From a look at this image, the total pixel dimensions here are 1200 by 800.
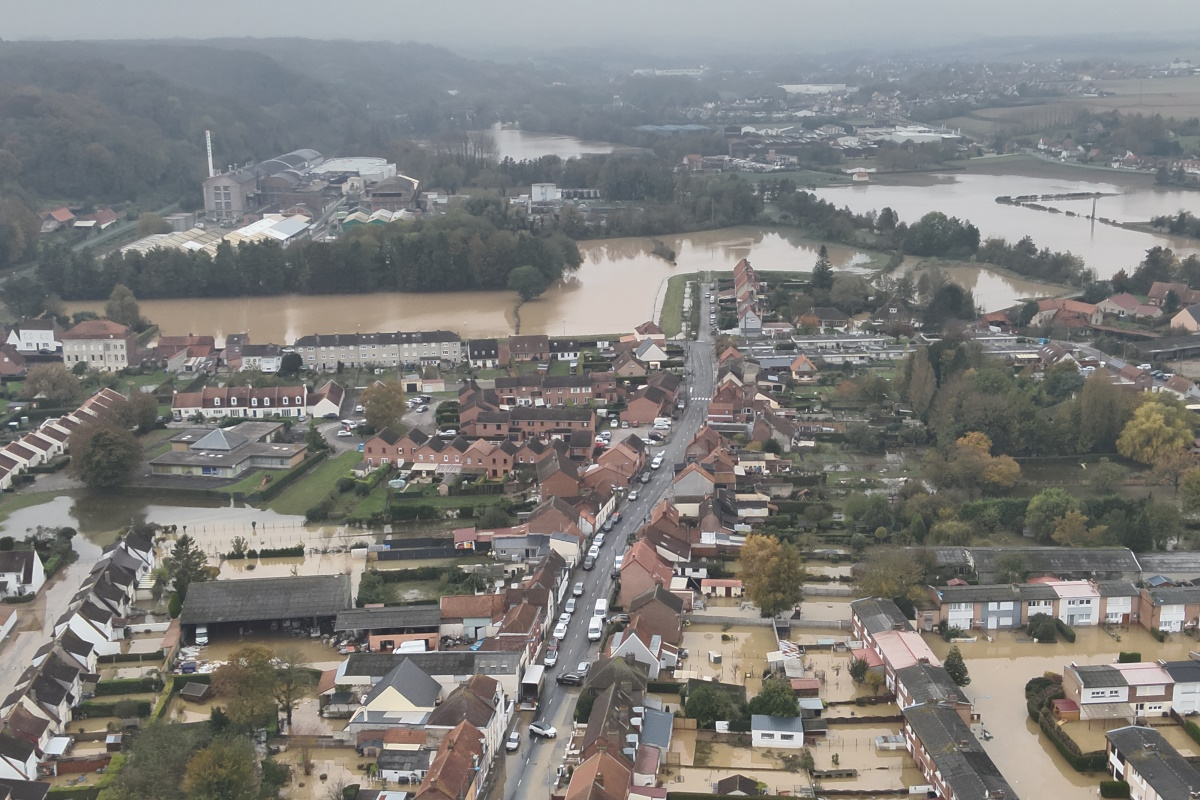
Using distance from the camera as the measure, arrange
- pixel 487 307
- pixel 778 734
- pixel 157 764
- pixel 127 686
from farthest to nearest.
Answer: pixel 487 307, pixel 127 686, pixel 778 734, pixel 157 764

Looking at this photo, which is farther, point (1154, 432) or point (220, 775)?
point (1154, 432)

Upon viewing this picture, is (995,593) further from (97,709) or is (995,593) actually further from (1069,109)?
(1069,109)

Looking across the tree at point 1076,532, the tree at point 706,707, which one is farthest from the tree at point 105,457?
the tree at point 1076,532

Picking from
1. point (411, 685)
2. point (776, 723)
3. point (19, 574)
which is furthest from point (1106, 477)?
point (19, 574)

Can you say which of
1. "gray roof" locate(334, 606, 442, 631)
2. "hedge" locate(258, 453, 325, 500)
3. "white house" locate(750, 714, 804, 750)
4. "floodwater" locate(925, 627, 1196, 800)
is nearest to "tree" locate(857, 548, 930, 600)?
"floodwater" locate(925, 627, 1196, 800)

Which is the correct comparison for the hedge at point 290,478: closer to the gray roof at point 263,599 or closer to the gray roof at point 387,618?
the gray roof at point 263,599
